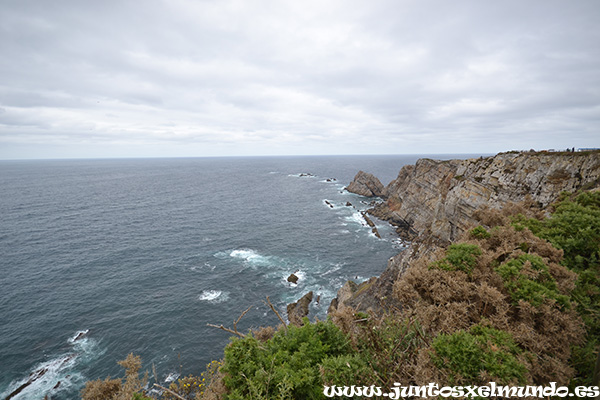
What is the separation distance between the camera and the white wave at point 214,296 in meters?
40.3

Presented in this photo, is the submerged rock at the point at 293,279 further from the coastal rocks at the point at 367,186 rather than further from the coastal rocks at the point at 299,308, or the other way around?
the coastal rocks at the point at 367,186

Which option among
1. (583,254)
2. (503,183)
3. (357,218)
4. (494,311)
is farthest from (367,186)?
(494,311)

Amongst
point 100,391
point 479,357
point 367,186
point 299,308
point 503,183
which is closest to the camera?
point 479,357

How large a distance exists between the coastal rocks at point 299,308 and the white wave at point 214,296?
1095 centimetres

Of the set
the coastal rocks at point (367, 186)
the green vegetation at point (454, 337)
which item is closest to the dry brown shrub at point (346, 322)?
the green vegetation at point (454, 337)

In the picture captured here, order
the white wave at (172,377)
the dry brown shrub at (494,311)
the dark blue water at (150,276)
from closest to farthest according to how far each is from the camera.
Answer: the dry brown shrub at (494,311)
the white wave at (172,377)
the dark blue water at (150,276)

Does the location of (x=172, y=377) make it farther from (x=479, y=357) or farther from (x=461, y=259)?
(x=479, y=357)

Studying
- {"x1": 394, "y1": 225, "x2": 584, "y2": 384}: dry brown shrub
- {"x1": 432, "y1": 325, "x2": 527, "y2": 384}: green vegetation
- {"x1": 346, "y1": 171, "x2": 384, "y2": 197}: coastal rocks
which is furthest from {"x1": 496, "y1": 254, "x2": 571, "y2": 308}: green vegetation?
{"x1": 346, "y1": 171, "x2": 384, "y2": 197}: coastal rocks

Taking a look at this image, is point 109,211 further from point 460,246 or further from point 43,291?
point 460,246

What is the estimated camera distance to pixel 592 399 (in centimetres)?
648

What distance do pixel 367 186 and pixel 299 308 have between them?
3436 inches

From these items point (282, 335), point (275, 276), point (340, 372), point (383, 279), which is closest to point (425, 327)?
point (340, 372)

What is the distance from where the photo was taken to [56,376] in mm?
27250

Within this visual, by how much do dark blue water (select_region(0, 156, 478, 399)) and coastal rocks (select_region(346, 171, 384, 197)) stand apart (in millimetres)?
28156
